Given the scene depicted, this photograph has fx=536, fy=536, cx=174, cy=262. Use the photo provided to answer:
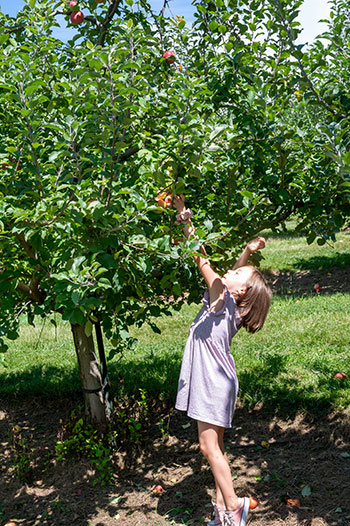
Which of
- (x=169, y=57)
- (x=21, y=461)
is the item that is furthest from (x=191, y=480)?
(x=169, y=57)

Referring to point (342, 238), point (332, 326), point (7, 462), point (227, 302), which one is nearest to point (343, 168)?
point (227, 302)

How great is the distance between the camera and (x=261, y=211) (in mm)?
3520

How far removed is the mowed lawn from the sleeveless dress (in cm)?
159

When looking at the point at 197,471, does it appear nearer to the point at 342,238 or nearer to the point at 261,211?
the point at 261,211

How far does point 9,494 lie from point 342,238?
1112 centimetres

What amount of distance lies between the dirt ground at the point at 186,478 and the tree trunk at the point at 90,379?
13.0 inches

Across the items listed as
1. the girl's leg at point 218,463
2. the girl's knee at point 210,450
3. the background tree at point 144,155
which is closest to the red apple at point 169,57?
the background tree at point 144,155

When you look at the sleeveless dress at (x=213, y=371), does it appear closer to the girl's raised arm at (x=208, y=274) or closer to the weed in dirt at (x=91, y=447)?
the girl's raised arm at (x=208, y=274)

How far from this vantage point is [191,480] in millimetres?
3762

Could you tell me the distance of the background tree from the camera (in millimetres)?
2305

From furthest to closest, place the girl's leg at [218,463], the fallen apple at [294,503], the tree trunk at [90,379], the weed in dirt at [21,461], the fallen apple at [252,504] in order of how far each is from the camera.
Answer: the tree trunk at [90,379] < the weed in dirt at [21,461] < the fallen apple at [294,503] < the fallen apple at [252,504] < the girl's leg at [218,463]

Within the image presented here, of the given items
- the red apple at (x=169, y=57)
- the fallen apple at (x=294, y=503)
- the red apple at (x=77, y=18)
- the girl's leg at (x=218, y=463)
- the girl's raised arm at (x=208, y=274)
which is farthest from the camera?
the red apple at (x=77, y=18)

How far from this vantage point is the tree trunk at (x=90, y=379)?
4.22 meters

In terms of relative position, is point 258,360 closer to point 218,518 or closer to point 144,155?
point 218,518
